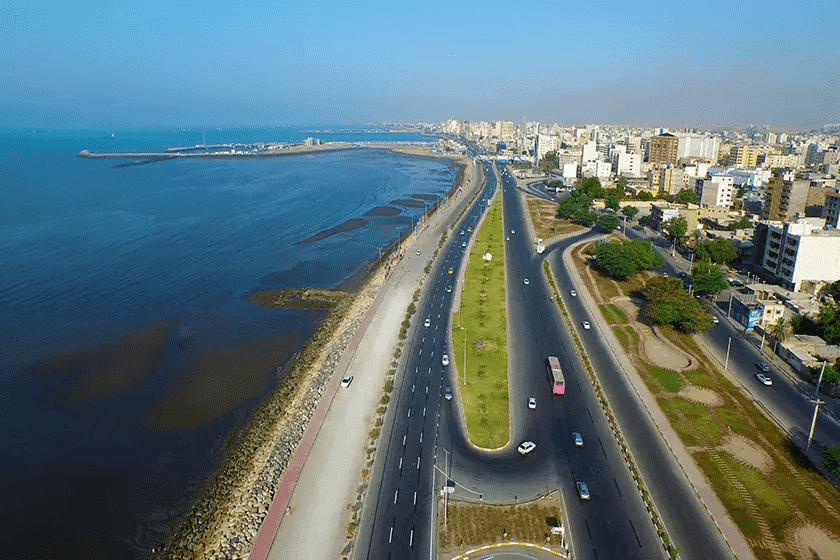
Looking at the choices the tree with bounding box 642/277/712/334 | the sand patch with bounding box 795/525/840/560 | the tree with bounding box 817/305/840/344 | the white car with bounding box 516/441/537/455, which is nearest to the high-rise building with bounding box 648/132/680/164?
the tree with bounding box 642/277/712/334

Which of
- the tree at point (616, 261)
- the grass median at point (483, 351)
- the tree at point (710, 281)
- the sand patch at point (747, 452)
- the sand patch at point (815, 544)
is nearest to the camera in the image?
the sand patch at point (815, 544)

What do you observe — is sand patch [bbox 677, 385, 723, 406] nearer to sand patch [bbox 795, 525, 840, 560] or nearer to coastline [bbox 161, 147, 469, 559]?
sand patch [bbox 795, 525, 840, 560]

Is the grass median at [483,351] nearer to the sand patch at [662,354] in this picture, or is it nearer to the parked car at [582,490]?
the parked car at [582,490]

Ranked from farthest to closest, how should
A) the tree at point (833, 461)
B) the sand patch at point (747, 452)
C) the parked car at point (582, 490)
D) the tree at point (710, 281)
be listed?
1. the tree at point (710, 281)
2. the sand patch at point (747, 452)
3. the tree at point (833, 461)
4. the parked car at point (582, 490)

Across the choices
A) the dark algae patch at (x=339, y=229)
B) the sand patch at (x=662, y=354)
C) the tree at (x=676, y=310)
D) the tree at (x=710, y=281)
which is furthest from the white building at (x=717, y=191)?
the sand patch at (x=662, y=354)

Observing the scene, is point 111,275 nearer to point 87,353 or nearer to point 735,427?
point 87,353

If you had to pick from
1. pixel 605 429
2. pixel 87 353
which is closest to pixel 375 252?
pixel 87 353
